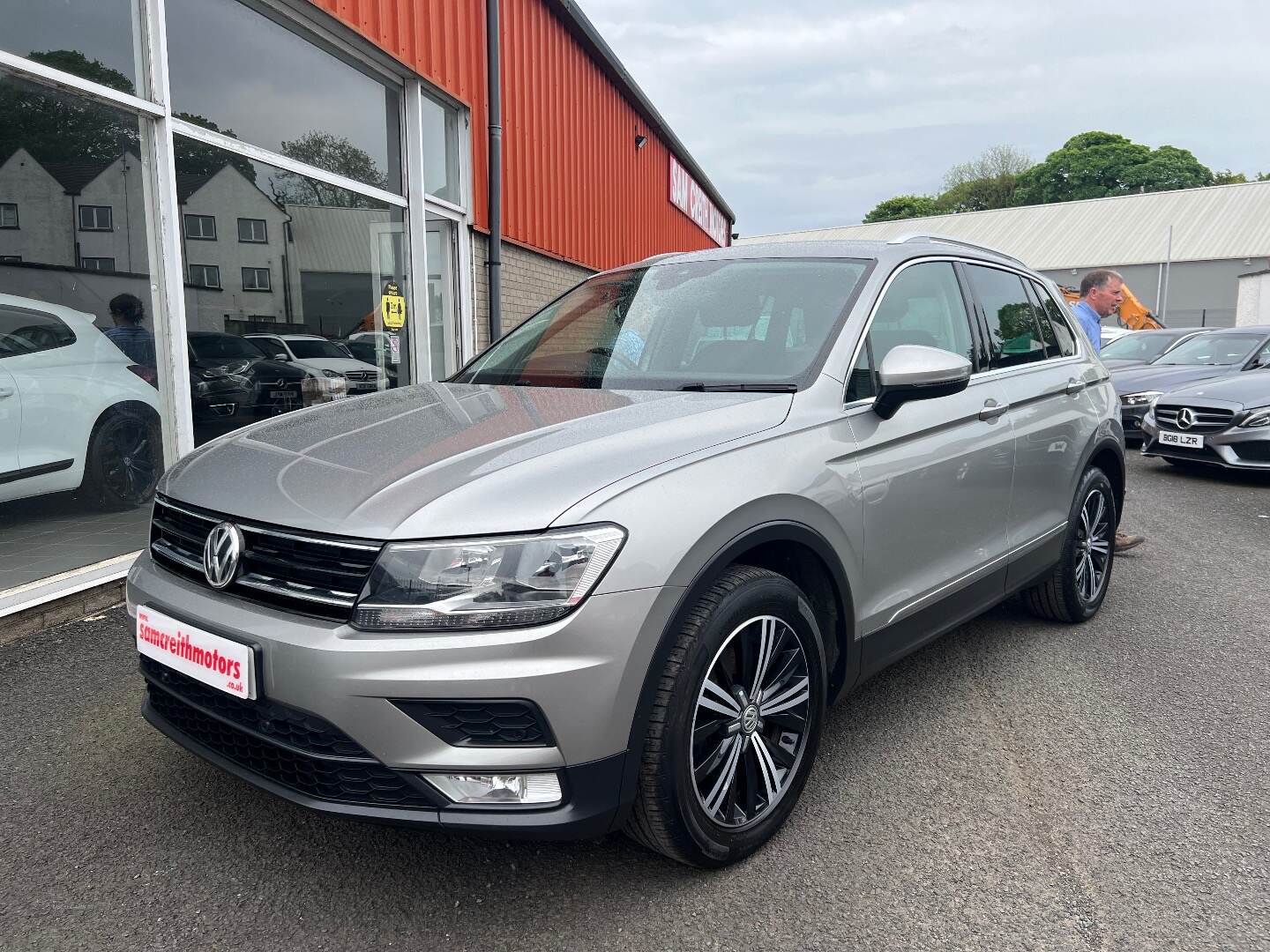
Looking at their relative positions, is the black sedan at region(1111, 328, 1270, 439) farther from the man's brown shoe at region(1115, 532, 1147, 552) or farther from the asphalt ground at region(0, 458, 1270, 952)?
the asphalt ground at region(0, 458, 1270, 952)

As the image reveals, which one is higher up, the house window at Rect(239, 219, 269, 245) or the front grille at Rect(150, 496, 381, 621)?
the house window at Rect(239, 219, 269, 245)

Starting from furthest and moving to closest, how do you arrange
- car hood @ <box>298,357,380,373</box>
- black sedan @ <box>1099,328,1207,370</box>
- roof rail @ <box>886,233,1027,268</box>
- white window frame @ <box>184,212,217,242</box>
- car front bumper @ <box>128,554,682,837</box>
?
1. black sedan @ <box>1099,328,1207,370</box>
2. car hood @ <box>298,357,380,373</box>
3. white window frame @ <box>184,212,217,242</box>
4. roof rail @ <box>886,233,1027,268</box>
5. car front bumper @ <box>128,554,682,837</box>

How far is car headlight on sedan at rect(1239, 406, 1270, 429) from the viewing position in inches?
330

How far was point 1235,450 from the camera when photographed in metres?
8.51

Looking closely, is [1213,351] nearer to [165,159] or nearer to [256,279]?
[256,279]

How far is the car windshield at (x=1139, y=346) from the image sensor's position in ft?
41.5

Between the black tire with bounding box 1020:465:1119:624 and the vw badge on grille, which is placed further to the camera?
the black tire with bounding box 1020:465:1119:624

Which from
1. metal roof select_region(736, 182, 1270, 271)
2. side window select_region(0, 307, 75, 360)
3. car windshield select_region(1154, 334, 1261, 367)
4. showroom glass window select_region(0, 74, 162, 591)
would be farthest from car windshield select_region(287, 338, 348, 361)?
metal roof select_region(736, 182, 1270, 271)

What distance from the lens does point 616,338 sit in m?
3.28

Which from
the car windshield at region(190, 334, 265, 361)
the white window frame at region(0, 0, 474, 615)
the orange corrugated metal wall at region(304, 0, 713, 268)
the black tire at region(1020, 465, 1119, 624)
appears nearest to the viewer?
the black tire at region(1020, 465, 1119, 624)

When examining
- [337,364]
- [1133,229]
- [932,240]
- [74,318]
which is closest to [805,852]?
[932,240]

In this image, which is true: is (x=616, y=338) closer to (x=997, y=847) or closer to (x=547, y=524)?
(x=547, y=524)

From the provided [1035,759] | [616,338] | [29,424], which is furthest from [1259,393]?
[29,424]

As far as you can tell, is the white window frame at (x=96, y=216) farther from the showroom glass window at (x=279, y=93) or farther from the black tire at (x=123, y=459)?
the black tire at (x=123, y=459)
